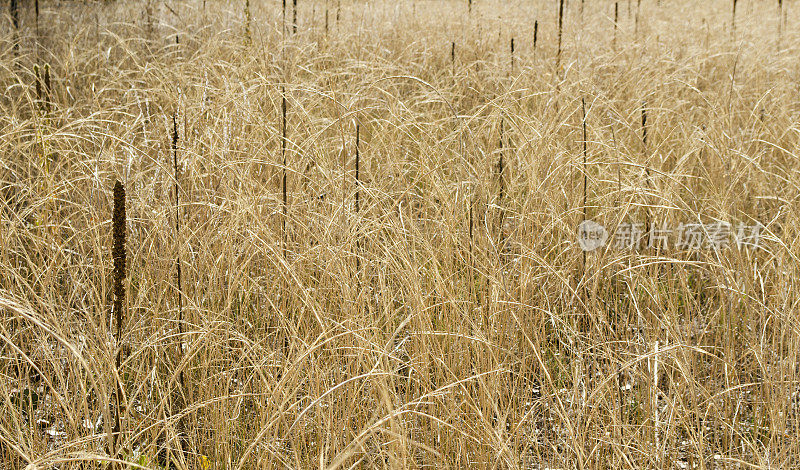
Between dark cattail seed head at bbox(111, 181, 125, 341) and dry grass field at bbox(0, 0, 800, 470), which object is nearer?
dark cattail seed head at bbox(111, 181, 125, 341)

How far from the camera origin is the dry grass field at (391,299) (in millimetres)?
1825

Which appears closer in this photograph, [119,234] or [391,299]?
[119,234]

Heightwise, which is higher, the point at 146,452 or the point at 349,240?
the point at 349,240

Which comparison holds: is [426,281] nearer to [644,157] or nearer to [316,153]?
[316,153]

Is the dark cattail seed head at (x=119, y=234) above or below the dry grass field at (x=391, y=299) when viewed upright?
above

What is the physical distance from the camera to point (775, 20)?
7.10 metres

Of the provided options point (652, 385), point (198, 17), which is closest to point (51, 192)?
point (652, 385)

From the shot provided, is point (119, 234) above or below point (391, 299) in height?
above

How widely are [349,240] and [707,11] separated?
287 inches

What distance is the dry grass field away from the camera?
1825mm

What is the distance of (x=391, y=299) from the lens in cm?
211

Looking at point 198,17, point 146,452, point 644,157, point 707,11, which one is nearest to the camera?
point 146,452

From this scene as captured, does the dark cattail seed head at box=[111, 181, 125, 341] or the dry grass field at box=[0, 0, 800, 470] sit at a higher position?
the dark cattail seed head at box=[111, 181, 125, 341]

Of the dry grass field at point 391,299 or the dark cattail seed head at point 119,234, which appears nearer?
the dark cattail seed head at point 119,234
